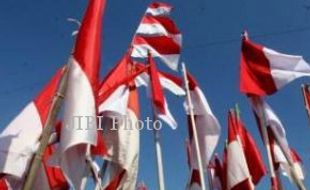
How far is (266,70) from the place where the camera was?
14.1 m

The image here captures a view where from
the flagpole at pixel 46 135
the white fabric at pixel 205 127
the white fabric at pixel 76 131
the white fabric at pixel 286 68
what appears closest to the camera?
the flagpole at pixel 46 135

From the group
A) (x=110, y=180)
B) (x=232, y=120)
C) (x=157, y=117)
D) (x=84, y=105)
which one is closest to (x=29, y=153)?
(x=84, y=105)

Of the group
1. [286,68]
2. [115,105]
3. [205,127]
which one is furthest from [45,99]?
[286,68]

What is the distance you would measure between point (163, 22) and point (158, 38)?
730mm

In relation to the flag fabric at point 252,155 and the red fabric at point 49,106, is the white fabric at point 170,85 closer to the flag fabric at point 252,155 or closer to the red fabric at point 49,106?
the flag fabric at point 252,155

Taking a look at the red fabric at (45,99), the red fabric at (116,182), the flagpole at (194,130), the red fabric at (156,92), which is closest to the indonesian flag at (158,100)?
the red fabric at (156,92)

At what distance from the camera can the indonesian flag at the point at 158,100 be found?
14.1 meters

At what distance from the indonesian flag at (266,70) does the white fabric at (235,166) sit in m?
3.66

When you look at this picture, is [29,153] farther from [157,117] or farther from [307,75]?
[307,75]

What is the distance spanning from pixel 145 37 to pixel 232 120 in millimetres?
4522

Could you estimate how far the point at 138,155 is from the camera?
Result: 45.3ft

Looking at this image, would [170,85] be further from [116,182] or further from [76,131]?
[76,131]

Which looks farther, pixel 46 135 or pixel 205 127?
pixel 205 127

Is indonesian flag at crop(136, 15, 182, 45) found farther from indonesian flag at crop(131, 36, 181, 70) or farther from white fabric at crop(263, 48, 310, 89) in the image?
white fabric at crop(263, 48, 310, 89)
